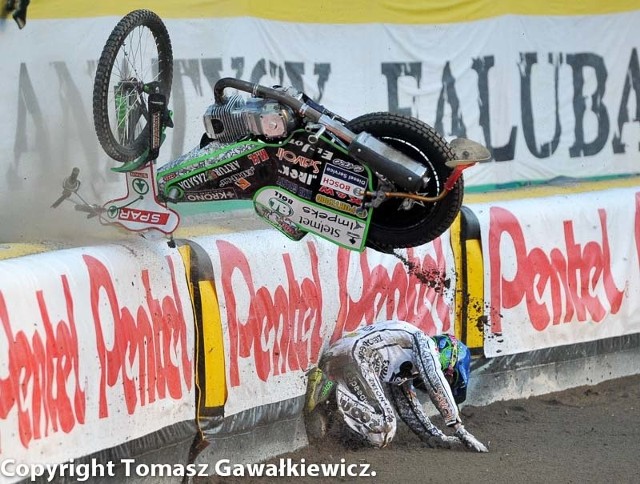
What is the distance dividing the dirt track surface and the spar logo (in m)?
1.62

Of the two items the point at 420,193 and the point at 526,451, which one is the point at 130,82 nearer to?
the point at 420,193

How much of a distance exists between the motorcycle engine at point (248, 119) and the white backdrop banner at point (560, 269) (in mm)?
3211

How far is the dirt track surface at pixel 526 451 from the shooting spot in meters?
7.54

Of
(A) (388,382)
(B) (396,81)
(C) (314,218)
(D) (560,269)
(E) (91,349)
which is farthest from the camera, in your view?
(B) (396,81)

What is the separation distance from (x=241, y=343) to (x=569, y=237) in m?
3.92

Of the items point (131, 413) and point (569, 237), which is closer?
point (131, 413)

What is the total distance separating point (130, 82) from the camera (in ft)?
23.4

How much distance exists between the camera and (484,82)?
1180cm

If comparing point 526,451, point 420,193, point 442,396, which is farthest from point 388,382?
point 420,193

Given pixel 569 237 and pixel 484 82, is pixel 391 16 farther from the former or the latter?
pixel 569 237

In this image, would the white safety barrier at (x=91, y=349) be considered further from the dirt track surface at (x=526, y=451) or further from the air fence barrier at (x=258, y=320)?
the dirt track surface at (x=526, y=451)

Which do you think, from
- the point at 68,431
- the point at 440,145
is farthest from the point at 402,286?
the point at 68,431

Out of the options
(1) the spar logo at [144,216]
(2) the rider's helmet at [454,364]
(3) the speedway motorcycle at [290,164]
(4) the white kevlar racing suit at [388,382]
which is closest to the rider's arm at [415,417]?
(4) the white kevlar racing suit at [388,382]

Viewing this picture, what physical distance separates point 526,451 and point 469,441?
1.37ft
